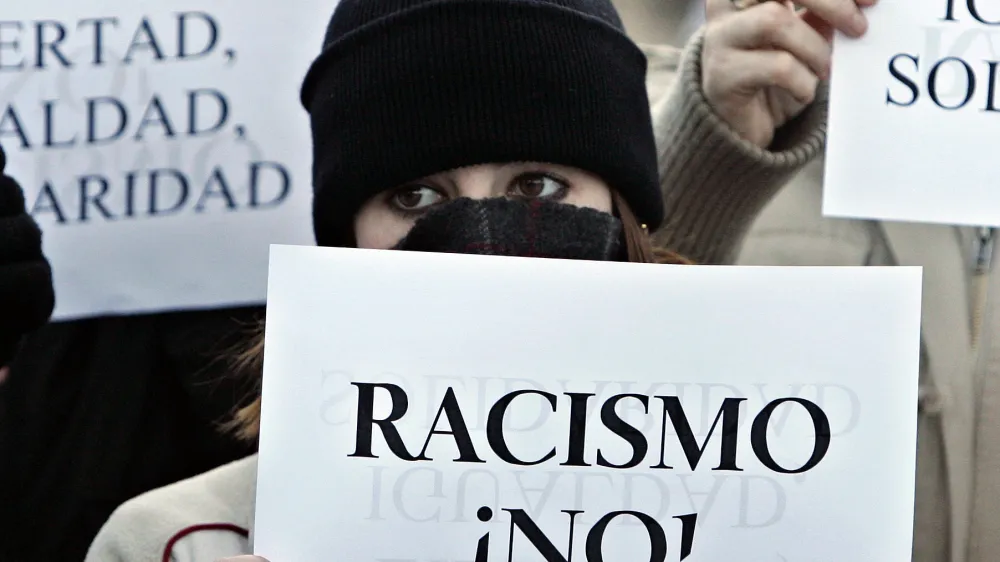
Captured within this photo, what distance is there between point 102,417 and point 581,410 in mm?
905

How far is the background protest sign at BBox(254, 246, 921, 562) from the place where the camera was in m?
1.13

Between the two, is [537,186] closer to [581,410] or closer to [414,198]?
[414,198]

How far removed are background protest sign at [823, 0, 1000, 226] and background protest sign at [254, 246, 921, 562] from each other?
0.44 m

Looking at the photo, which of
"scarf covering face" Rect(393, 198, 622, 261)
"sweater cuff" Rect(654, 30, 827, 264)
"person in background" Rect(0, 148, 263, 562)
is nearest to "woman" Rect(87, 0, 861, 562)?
"scarf covering face" Rect(393, 198, 622, 261)

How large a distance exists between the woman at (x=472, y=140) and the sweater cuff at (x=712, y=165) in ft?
0.37

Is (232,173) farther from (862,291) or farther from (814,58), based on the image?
(862,291)

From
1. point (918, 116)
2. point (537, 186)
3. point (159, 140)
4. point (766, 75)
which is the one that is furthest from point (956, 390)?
point (159, 140)

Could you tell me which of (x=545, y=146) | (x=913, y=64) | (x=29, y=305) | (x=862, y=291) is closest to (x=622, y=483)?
(x=862, y=291)

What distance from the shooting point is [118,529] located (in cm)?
153

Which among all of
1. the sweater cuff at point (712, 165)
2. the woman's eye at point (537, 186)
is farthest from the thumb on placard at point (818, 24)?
the woman's eye at point (537, 186)

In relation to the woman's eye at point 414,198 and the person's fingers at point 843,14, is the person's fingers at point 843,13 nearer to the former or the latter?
the person's fingers at point 843,14

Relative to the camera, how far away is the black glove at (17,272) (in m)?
1.53

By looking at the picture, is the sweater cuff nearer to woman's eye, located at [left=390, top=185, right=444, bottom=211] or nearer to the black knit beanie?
the black knit beanie

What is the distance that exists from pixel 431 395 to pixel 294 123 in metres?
0.77
